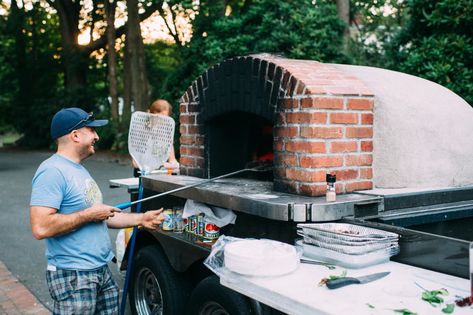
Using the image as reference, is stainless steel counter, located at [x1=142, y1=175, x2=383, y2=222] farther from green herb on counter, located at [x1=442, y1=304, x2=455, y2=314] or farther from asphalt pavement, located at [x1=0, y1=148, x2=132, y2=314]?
asphalt pavement, located at [x1=0, y1=148, x2=132, y2=314]

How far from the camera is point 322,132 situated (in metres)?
3.49

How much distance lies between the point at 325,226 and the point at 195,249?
3.45 feet

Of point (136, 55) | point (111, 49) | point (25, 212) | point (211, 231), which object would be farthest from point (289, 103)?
point (111, 49)

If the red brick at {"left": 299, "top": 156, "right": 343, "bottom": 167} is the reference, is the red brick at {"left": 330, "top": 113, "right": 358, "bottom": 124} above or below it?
above

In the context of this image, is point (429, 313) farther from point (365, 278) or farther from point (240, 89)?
point (240, 89)

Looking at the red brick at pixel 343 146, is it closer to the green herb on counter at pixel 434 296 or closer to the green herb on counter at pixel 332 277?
the green herb on counter at pixel 332 277

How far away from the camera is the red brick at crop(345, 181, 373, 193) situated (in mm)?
3656

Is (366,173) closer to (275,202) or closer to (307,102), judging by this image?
(307,102)

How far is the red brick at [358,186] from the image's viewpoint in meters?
3.66

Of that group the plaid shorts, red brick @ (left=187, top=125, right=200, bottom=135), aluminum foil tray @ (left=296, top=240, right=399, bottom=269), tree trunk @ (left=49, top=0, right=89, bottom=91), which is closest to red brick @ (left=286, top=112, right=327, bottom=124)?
aluminum foil tray @ (left=296, top=240, right=399, bottom=269)

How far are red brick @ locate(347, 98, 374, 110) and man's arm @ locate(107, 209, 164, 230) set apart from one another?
56.1 inches

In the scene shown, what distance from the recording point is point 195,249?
3.69 meters

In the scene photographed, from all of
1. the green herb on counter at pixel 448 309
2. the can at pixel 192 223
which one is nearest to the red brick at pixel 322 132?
the can at pixel 192 223

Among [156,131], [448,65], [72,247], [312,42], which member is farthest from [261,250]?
[312,42]
